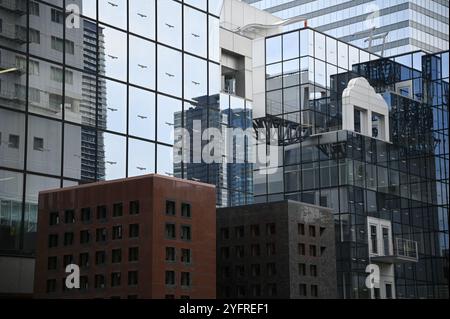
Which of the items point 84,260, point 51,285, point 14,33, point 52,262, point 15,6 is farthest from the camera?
point 15,6

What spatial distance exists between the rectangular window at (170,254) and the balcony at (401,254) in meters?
24.7

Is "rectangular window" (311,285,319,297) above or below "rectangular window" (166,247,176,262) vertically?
below

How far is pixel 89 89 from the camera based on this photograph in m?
52.1

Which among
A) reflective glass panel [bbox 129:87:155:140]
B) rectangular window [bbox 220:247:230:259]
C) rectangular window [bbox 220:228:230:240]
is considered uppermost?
reflective glass panel [bbox 129:87:155:140]

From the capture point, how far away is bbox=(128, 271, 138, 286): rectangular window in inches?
1710

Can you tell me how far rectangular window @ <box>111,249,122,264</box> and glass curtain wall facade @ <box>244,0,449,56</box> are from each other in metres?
99.0

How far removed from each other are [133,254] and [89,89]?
12.8m

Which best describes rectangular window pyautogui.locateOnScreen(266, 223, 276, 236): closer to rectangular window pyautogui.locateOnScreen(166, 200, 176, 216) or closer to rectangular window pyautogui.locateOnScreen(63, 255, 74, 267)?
rectangular window pyautogui.locateOnScreen(166, 200, 176, 216)

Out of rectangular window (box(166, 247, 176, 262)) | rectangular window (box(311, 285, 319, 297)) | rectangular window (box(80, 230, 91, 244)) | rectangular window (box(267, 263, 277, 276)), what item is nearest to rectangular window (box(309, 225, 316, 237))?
rectangular window (box(311, 285, 319, 297))

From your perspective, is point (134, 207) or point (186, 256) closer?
point (134, 207)

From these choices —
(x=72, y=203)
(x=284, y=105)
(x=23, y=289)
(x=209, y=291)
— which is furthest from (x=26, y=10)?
(x=284, y=105)

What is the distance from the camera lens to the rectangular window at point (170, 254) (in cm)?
4400

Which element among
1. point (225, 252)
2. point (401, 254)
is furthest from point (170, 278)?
point (401, 254)

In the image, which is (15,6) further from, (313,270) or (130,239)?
(313,270)
